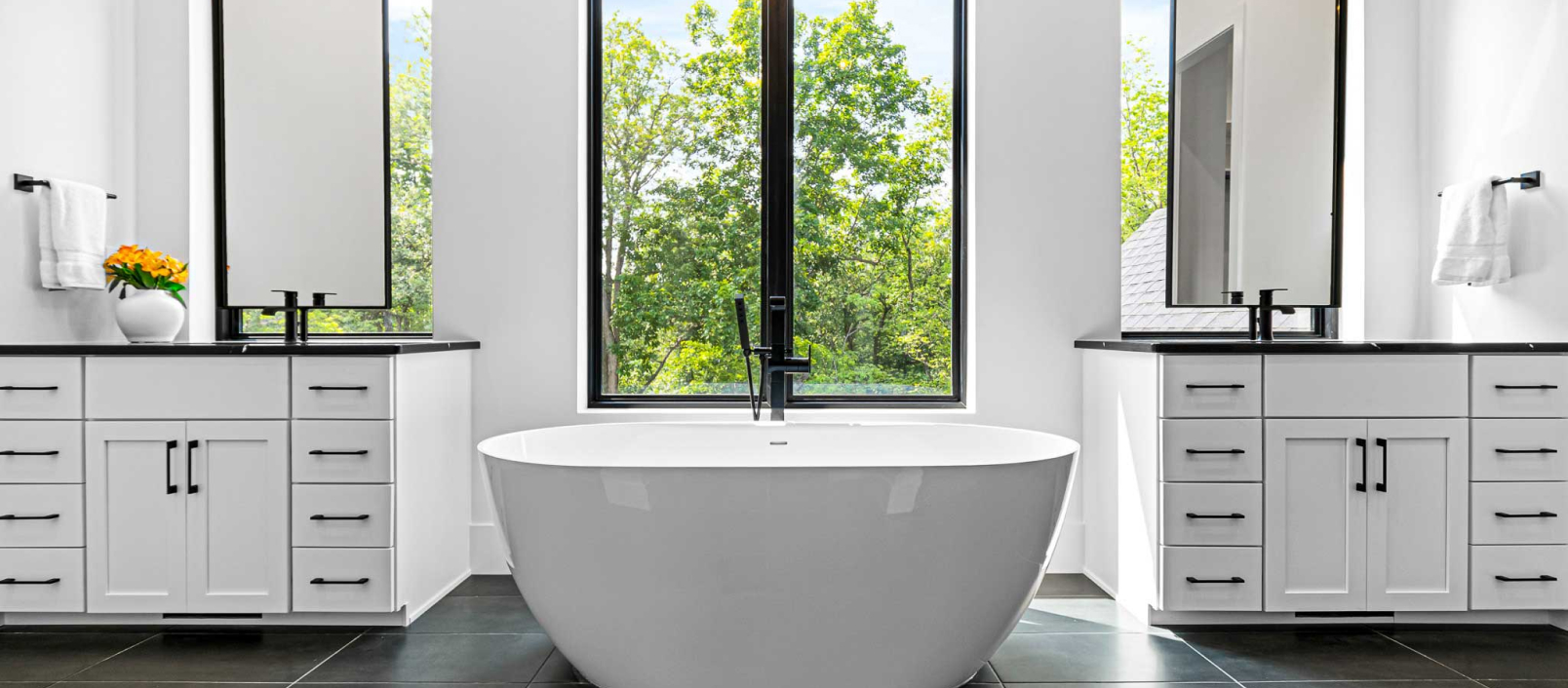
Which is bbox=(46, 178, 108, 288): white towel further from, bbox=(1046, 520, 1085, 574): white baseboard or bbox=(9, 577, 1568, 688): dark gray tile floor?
bbox=(1046, 520, 1085, 574): white baseboard

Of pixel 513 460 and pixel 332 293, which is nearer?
pixel 513 460

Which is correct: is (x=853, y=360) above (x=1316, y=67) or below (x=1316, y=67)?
below

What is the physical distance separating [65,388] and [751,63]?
2137 millimetres

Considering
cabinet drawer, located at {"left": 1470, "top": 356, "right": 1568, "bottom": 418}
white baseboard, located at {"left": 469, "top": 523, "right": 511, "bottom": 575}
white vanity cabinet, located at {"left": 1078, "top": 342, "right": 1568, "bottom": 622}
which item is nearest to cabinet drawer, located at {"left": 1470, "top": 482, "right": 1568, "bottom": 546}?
white vanity cabinet, located at {"left": 1078, "top": 342, "right": 1568, "bottom": 622}

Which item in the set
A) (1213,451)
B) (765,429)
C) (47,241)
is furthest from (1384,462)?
(47,241)

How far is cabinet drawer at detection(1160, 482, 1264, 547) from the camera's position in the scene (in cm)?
214

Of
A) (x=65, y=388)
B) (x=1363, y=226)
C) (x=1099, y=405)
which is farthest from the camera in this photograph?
(x=1363, y=226)

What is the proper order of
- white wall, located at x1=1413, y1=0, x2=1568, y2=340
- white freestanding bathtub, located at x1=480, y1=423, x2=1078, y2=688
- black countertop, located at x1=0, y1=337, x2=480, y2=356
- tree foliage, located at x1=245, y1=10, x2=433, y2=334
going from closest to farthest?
1. white freestanding bathtub, located at x1=480, y1=423, x2=1078, y2=688
2. black countertop, located at x1=0, y1=337, x2=480, y2=356
3. white wall, located at x1=1413, y1=0, x2=1568, y2=340
4. tree foliage, located at x1=245, y1=10, x2=433, y2=334

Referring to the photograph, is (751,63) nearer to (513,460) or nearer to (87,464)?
(513,460)

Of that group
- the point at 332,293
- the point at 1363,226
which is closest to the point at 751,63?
the point at 332,293

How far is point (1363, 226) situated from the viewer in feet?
9.00

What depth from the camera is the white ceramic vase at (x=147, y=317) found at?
97.3 inches

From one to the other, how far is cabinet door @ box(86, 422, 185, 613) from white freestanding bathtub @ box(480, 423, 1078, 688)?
1.05 metres

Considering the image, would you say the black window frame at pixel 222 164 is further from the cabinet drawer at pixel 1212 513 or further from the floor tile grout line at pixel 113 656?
the cabinet drawer at pixel 1212 513
